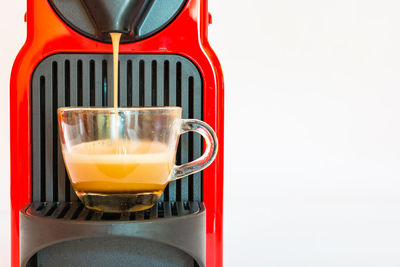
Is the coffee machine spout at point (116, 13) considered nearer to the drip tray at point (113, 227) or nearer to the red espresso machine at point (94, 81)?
the red espresso machine at point (94, 81)

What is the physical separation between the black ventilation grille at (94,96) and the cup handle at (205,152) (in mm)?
50

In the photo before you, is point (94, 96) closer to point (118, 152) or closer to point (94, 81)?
point (94, 81)

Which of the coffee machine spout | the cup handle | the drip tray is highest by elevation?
the coffee machine spout

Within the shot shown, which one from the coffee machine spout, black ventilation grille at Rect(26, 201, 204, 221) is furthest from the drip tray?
the coffee machine spout

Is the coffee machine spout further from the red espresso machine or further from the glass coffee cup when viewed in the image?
the glass coffee cup

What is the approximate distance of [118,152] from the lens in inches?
25.1

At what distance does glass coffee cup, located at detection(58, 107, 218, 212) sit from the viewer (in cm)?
63

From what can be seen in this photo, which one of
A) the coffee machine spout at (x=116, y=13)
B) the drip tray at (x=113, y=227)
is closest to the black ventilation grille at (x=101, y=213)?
the drip tray at (x=113, y=227)

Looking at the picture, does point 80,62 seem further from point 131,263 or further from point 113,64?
point 131,263

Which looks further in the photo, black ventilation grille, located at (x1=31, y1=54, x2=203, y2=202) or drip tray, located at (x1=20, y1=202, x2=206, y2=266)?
black ventilation grille, located at (x1=31, y1=54, x2=203, y2=202)

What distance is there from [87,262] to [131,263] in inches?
2.1

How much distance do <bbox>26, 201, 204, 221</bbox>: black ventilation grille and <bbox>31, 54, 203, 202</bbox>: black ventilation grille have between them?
24 mm

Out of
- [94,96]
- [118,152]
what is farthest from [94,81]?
[118,152]

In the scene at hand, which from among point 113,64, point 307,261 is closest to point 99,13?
point 113,64
